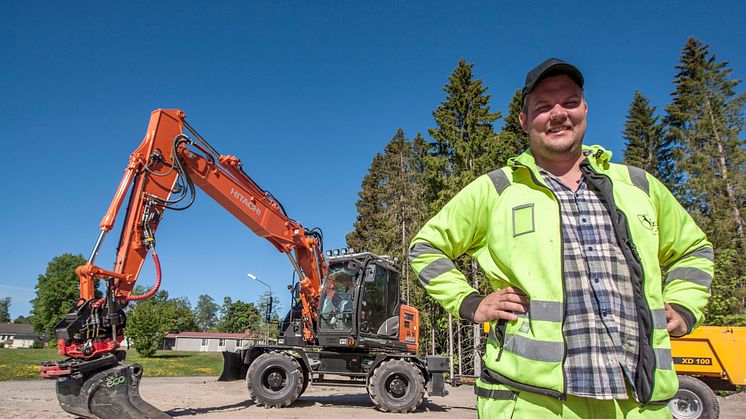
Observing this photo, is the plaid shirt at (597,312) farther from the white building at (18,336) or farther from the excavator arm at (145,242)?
the white building at (18,336)

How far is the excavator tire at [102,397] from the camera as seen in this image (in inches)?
277

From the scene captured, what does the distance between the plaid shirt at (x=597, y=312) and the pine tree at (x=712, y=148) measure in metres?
22.2

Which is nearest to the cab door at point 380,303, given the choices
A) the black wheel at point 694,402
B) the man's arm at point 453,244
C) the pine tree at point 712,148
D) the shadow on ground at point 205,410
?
the shadow on ground at point 205,410

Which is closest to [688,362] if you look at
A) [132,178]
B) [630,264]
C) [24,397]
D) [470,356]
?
[630,264]

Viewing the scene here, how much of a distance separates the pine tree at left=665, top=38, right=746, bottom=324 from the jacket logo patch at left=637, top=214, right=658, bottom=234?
21990 millimetres

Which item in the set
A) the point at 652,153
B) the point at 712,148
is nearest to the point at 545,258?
the point at 712,148

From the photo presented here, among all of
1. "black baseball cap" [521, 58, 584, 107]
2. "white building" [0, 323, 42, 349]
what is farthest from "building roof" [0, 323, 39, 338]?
"black baseball cap" [521, 58, 584, 107]

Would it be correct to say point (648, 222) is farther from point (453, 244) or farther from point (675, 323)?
point (453, 244)

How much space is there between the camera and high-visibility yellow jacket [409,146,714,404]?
5.22 feet

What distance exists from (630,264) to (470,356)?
21635 millimetres

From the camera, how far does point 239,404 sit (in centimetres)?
1115

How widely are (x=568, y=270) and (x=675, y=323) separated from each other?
0.46 metres

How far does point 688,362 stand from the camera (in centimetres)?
923

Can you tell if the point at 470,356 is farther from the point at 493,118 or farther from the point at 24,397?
the point at 24,397
